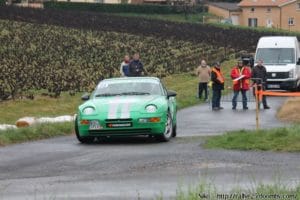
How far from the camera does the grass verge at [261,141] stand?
Result: 1606 centimetres

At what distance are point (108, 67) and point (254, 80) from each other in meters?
15.3

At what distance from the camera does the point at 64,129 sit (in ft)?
72.1

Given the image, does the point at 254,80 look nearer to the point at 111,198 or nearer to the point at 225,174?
the point at 225,174

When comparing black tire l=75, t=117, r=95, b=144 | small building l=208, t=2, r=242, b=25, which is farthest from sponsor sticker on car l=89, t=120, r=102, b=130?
small building l=208, t=2, r=242, b=25

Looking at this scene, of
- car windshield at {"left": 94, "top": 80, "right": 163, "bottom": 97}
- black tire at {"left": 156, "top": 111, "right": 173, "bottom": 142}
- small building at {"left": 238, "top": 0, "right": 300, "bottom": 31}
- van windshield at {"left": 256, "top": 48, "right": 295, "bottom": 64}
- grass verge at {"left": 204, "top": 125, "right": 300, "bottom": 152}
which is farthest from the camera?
small building at {"left": 238, "top": 0, "right": 300, "bottom": 31}

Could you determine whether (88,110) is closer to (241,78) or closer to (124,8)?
(241,78)

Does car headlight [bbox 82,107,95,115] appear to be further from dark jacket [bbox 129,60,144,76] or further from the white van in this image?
the white van

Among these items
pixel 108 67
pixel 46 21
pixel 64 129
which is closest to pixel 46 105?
pixel 64 129

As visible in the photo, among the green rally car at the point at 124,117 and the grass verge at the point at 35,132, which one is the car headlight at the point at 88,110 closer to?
the green rally car at the point at 124,117

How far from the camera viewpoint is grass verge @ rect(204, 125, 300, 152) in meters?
16.1

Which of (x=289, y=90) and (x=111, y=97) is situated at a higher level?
(x=111, y=97)

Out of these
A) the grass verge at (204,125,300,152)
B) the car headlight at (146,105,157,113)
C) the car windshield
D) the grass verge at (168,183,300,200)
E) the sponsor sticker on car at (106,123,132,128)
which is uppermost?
the grass verge at (168,183,300,200)

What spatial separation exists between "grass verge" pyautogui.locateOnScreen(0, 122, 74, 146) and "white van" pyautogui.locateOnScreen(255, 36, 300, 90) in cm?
1683

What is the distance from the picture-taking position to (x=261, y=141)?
1664 cm
